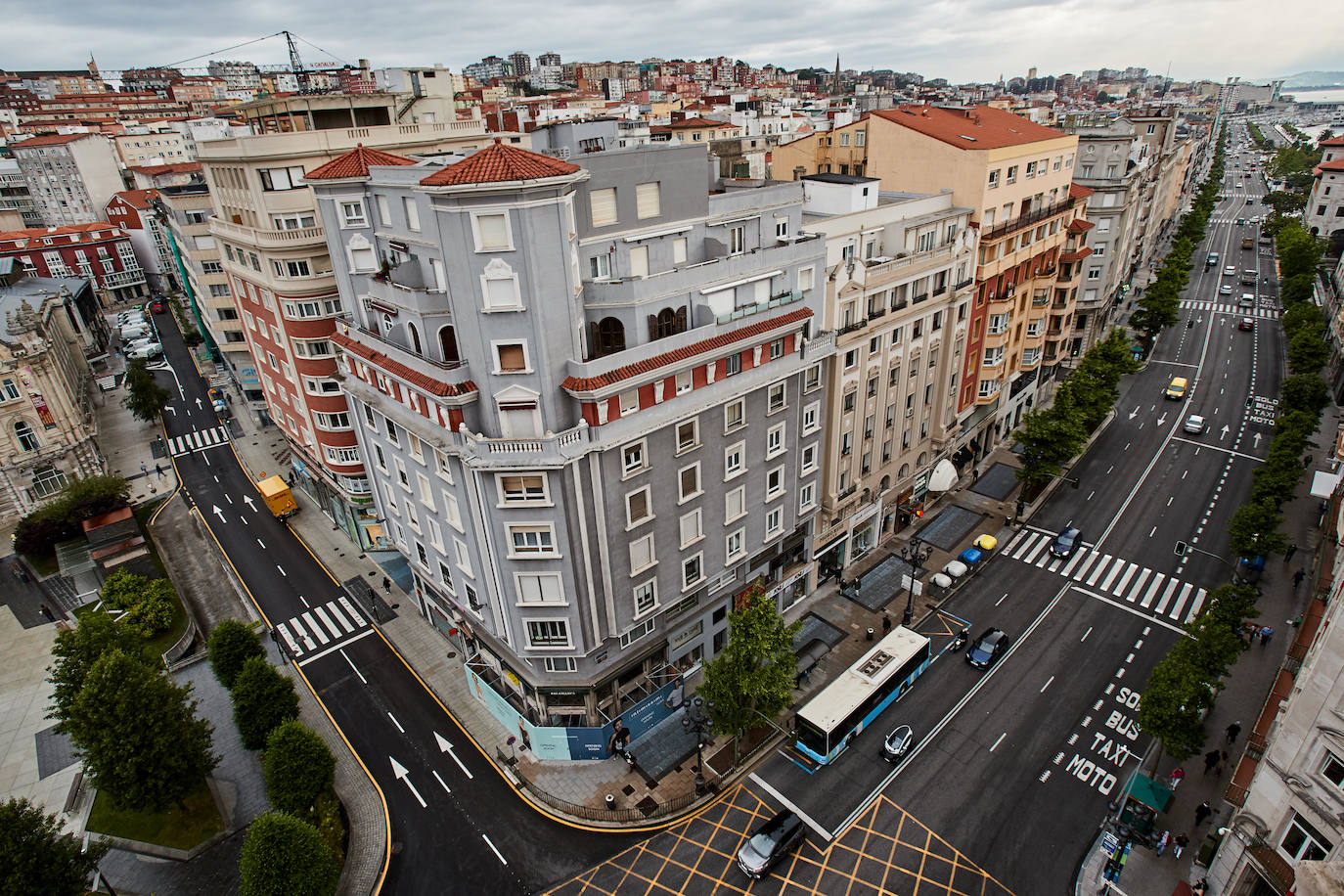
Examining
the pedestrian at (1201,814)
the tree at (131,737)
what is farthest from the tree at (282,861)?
the pedestrian at (1201,814)

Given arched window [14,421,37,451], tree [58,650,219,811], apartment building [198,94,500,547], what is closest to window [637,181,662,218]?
apartment building [198,94,500,547]

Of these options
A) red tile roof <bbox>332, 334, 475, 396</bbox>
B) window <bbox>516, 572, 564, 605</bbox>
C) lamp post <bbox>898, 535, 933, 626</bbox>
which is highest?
Answer: red tile roof <bbox>332, 334, 475, 396</bbox>

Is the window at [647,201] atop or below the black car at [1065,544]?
atop

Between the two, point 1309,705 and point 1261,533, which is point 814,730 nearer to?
point 1309,705

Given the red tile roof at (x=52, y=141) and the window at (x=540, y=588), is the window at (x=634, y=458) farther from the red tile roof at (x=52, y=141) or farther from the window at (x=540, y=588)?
the red tile roof at (x=52, y=141)

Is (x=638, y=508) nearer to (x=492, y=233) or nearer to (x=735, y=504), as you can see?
(x=735, y=504)

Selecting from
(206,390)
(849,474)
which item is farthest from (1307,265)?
(206,390)

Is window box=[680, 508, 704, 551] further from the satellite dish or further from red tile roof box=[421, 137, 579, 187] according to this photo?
the satellite dish
